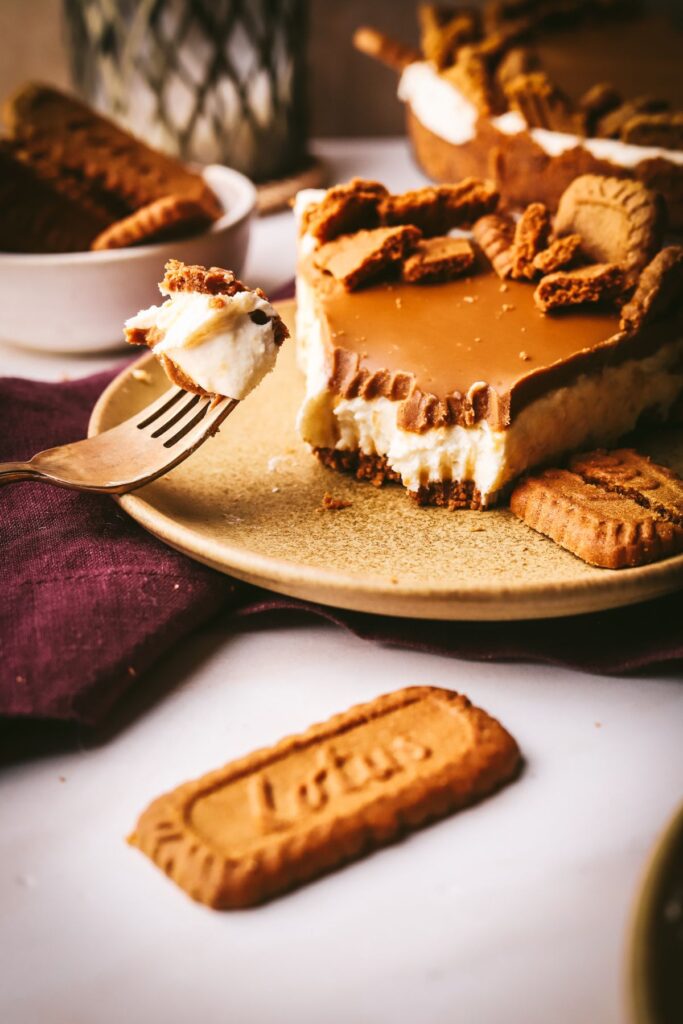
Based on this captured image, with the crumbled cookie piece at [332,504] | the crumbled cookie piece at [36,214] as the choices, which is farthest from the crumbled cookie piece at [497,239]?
the crumbled cookie piece at [36,214]

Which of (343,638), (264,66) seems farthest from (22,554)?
(264,66)

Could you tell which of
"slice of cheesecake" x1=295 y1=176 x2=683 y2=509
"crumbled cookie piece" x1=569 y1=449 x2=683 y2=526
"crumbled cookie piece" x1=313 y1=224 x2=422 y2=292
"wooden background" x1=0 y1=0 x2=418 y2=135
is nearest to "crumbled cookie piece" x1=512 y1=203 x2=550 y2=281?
"slice of cheesecake" x1=295 y1=176 x2=683 y2=509

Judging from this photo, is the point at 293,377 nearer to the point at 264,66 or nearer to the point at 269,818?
the point at 269,818

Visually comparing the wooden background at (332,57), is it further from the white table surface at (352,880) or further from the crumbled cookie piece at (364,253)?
the white table surface at (352,880)

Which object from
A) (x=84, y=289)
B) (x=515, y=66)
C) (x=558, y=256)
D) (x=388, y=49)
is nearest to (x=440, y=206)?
(x=558, y=256)

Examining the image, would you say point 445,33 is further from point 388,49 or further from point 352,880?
point 352,880

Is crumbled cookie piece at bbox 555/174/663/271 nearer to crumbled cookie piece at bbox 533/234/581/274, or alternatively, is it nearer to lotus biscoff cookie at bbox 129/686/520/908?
crumbled cookie piece at bbox 533/234/581/274
